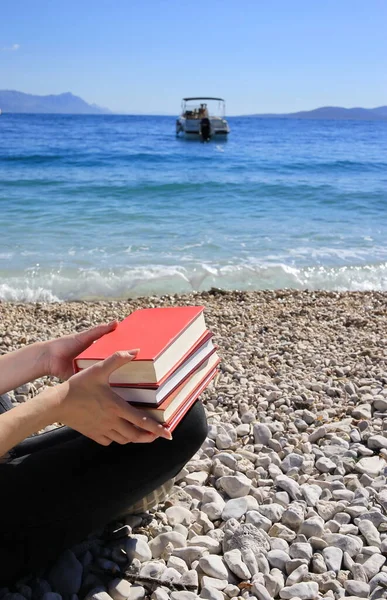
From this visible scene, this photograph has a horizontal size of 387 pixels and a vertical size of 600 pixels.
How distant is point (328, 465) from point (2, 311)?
3205 mm

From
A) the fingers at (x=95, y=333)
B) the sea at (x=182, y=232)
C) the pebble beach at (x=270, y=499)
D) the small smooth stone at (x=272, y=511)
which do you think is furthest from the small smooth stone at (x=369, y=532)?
the sea at (x=182, y=232)

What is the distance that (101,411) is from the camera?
4.66ft

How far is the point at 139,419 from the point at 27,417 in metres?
0.26

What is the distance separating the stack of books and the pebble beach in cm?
53

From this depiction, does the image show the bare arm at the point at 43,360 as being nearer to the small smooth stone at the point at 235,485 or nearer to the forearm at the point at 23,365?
the forearm at the point at 23,365

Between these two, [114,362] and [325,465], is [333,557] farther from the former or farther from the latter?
[114,362]

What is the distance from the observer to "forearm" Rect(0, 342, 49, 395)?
177 cm

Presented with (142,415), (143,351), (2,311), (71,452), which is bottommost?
(2,311)

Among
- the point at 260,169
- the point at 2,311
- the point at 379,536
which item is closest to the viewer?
the point at 379,536

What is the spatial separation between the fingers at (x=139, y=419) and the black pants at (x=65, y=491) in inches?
10.6

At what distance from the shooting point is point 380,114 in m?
152

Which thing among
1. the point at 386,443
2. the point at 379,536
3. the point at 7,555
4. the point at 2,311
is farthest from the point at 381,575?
the point at 2,311

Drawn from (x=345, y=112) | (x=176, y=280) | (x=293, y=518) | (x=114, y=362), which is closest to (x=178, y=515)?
(x=293, y=518)

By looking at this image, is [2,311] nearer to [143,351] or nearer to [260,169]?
[143,351]
